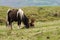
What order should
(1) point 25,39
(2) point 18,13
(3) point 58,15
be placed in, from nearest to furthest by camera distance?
(1) point 25,39, (2) point 18,13, (3) point 58,15

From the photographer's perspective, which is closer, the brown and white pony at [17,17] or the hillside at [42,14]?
the brown and white pony at [17,17]

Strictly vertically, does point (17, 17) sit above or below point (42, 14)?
above

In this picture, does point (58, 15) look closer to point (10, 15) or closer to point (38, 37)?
point (10, 15)

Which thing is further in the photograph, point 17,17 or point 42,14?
point 42,14

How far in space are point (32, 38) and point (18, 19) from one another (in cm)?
899

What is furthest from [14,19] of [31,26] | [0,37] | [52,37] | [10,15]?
[52,37]

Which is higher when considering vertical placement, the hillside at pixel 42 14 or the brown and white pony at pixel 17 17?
the brown and white pony at pixel 17 17

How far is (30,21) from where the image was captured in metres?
32.3

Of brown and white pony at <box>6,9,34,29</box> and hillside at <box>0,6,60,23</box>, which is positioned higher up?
brown and white pony at <box>6,9,34,29</box>

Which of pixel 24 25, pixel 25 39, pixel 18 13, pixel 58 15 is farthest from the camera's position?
pixel 58 15

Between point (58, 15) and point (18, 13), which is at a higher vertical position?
point (18, 13)

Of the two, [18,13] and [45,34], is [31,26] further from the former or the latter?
[45,34]

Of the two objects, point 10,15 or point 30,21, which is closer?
point 10,15

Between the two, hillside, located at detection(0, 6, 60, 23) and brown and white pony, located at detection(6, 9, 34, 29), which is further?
hillside, located at detection(0, 6, 60, 23)
